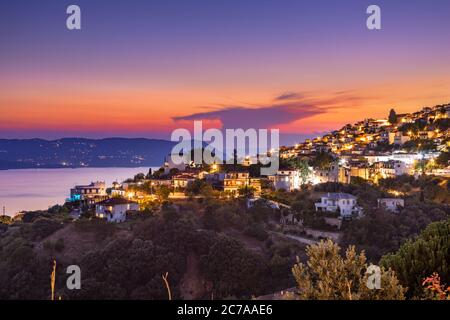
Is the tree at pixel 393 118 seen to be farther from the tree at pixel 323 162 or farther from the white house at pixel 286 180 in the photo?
the white house at pixel 286 180

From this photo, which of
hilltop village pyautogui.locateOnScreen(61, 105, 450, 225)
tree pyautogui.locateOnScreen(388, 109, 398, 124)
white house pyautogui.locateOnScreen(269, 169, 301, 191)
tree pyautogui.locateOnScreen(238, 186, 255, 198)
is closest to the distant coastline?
tree pyautogui.locateOnScreen(388, 109, 398, 124)

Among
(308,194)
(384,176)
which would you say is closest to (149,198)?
(308,194)

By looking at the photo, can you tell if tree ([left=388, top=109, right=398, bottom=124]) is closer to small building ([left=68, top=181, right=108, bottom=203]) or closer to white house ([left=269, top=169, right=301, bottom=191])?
white house ([left=269, top=169, right=301, bottom=191])

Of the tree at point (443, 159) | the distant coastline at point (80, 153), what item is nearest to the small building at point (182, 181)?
the tree at point (443, 159)

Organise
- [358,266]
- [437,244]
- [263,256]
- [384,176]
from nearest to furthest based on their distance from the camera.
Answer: [358,266] → [437,244] → [263,256] → [384,176]

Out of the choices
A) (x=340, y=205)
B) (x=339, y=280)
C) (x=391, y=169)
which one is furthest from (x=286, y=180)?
(x=339, y=280)
